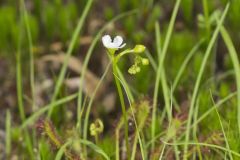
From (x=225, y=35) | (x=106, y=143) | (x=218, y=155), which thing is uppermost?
(x=225, y=35)

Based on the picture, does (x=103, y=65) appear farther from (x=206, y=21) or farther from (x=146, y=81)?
(x=206, y=21)

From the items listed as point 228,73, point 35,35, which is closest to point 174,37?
point 228,73

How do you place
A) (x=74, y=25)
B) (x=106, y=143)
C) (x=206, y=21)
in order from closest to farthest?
(x=106, y=143)
(x=206, y=21)
(x=74, y=25)

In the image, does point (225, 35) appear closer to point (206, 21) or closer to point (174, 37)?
point (206, 21)

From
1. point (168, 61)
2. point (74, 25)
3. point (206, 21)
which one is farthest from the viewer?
point (74, 25)

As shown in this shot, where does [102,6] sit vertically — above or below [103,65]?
above

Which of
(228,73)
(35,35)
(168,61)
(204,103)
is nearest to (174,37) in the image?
(168,61)

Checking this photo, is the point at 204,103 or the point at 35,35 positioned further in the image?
the point at 35,35
